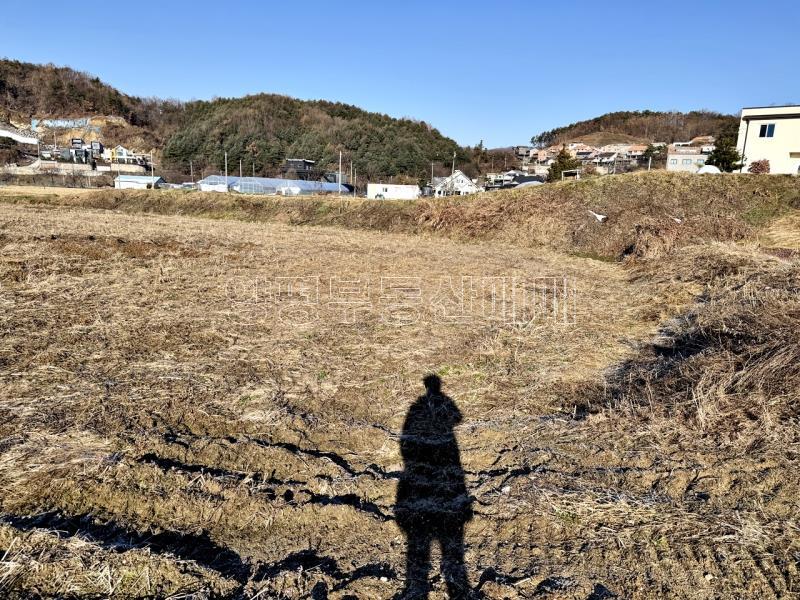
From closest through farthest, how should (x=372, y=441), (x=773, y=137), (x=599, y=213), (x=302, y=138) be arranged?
(x=372, y=441) → (x=599, y=213) → (x=773, y=137) → (x=302, y=138)

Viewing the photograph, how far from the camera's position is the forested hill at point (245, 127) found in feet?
250

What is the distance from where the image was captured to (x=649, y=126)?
114375 mm

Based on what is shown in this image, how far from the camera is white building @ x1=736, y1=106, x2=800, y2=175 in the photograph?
24.2 metres

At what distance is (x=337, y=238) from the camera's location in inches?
632

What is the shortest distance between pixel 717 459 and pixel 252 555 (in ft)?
9.13

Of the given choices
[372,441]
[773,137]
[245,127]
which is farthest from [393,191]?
[372,441]

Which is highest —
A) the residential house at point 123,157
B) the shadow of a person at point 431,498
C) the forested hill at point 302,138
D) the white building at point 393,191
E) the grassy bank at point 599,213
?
the forested hill at point 302,138

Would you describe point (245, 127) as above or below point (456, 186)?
above

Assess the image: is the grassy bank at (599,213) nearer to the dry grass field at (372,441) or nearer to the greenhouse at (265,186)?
the dry grass field at (372,441)

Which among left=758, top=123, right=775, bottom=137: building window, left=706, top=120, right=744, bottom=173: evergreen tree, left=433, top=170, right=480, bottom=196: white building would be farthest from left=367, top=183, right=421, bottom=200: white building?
left=758, top=123, right=775, bottom=137: building window

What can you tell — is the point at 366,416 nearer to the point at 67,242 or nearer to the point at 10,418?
the point at 10,418

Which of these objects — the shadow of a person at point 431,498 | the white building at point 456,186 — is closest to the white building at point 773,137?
the shadow of a person at point 431,498

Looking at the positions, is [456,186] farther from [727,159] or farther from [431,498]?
[431,498]

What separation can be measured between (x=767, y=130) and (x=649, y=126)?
342 ft
